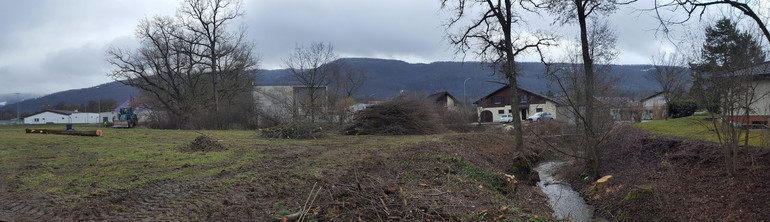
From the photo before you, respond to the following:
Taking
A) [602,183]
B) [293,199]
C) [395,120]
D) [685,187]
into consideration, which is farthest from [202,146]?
[395,120]

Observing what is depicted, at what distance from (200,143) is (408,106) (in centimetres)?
1682

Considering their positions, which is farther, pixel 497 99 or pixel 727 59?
pixel 497 99

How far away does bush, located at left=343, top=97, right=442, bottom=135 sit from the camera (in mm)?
30562

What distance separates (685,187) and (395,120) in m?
21.4

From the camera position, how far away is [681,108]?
32.4 m

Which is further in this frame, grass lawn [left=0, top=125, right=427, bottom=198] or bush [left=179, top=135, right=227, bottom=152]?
bush [left=179, top=135, right=227, bottom=152]

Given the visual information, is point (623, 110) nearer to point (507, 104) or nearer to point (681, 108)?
point (681, 108)

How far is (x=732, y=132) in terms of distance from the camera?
10.3 m

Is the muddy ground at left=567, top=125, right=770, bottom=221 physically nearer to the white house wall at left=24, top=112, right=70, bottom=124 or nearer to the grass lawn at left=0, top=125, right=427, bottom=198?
the grass lawn at left=0, top=125, right=427, bottom=198

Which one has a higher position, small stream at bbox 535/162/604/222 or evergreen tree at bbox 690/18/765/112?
evergreen tree at bbox 690/18/765/112

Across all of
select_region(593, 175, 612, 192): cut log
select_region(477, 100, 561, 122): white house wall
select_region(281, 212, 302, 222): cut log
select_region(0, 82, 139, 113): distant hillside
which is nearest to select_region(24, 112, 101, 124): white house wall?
select_region(0, 82, 139, 113): distant hillside

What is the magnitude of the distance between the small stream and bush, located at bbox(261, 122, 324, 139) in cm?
1416

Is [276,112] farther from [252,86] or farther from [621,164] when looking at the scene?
[621,164]

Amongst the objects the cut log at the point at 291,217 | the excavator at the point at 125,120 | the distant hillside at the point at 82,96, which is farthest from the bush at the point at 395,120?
the distant hillside at the point at 82,96
